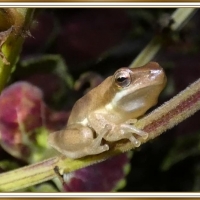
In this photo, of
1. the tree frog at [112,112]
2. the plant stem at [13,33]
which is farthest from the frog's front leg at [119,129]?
the plant stem at [13,33]

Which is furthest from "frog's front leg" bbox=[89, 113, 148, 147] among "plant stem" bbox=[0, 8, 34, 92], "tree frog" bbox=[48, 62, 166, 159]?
"plant stem" bbox=[0, 8, 34, 92]

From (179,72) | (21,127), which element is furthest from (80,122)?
(179,72)

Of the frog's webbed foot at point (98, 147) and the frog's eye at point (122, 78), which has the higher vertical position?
A: the frog's eye at point (122, 78)

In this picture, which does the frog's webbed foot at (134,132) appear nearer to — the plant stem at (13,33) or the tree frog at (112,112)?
the tree frog at (112,112)

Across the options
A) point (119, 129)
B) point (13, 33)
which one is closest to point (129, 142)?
point (119, 129)

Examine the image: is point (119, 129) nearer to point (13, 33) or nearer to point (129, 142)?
point (129, 142)

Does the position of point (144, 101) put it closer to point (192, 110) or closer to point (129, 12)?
point (192, 110)
